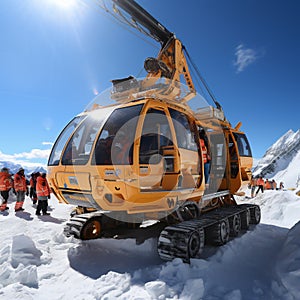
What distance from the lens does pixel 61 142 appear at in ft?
16.6

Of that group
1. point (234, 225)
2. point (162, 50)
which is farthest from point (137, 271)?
point (162, 50)

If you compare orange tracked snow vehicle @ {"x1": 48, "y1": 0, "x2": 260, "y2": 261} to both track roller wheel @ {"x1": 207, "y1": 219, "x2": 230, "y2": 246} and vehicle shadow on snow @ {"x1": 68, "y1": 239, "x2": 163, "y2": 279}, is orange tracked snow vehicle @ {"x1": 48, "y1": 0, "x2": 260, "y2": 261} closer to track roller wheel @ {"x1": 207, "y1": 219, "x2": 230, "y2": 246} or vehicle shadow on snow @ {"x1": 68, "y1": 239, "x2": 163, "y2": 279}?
track roller wheel @ {"x1": 207, "y1": 219, "x2": 230, "y2": 246}

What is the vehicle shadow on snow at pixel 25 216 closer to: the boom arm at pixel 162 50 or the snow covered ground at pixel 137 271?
the snow covered ground at pixel 137 271

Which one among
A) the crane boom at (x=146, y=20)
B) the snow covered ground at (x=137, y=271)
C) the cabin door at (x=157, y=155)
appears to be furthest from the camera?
the crane boom at (x=146, y=20)

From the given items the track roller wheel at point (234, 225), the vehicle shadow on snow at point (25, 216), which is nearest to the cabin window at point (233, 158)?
the track roller wheel at point (234, 225)

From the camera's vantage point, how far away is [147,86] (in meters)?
6.30

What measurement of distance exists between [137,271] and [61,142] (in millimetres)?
3120

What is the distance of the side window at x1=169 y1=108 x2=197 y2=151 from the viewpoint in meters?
4.72

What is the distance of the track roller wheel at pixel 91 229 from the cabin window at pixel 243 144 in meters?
4.98

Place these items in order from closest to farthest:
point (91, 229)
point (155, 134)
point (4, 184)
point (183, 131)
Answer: point (155, 134)
point (183, 131)
point (91, 229)
point (4, 184)

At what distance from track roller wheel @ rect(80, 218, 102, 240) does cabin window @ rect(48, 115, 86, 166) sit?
155 cm

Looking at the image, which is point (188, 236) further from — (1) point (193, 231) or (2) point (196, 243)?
(2) point (196, 243)

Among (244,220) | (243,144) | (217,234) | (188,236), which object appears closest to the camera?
(188,236)

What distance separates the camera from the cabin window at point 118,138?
154 inches
